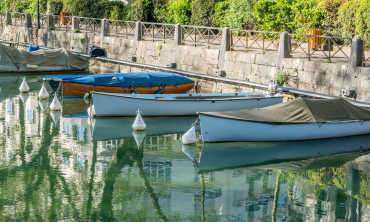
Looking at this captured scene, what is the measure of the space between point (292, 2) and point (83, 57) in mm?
11661

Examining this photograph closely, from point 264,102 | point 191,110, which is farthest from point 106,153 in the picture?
point 264,102

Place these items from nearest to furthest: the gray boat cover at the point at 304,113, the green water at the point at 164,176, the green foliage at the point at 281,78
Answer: the green water at the point at 164,176 < the gray boat cover at the point at 304,113 < the green foliage at the point at 281,78

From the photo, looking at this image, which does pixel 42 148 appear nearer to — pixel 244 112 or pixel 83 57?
pixel 244 112

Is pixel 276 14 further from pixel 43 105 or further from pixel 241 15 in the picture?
pixel 43 105

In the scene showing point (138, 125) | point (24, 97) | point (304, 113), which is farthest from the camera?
point (24, 97)

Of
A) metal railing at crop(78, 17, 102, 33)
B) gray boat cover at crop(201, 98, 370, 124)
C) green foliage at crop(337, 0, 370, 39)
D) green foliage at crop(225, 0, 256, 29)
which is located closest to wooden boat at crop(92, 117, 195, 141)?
gray boat cover at crop(201, 98, 370, 124)

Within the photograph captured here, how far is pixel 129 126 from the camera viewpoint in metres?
19.0

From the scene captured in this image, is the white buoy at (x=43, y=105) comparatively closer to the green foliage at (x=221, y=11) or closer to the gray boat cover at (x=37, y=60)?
the gray boat cover at (x=37, y=60)

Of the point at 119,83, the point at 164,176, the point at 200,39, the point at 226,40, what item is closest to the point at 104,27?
the point at 200,39

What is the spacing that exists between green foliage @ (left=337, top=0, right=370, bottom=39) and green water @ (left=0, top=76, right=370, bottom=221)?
770cm

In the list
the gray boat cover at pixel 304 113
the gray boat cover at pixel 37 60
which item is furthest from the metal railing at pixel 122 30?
the gray boat cover at pixel 304 113

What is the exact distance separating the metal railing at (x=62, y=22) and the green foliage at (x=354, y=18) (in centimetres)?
1913

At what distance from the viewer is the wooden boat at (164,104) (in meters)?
19.7

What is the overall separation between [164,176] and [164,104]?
266 inches
